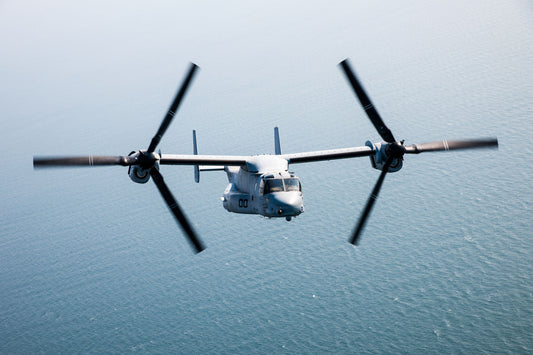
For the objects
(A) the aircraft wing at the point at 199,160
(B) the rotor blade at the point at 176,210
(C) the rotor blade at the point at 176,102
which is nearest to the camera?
(C) the rotor blade at the point at 176,102

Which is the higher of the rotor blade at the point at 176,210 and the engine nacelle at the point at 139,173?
the engine nacelle at the point at 139,173

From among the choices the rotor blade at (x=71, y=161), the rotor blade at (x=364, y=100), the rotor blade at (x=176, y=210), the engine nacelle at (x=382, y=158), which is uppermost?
the rotor blade at (x=364, y=100)

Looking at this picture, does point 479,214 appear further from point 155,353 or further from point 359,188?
point 155,353

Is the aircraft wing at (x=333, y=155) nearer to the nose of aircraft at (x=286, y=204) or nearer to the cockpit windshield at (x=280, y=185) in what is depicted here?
the cockpit windshield at (x=280, y=185)

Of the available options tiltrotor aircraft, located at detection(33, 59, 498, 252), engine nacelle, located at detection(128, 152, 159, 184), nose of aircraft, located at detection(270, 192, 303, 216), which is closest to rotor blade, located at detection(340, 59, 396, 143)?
tiltrotor aircraft, located at detection(33, 59, 498, 252)

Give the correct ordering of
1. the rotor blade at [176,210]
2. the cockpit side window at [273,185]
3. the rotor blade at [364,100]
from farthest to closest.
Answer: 1. the cockpit side window at [273,185]
2. the rotor blade at [364,100]
3. the rotor blade at [176,210]

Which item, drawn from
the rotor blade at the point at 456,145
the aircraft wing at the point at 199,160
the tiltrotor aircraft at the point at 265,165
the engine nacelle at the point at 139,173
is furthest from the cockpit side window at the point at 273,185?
the rotor blade at the point at 456,145

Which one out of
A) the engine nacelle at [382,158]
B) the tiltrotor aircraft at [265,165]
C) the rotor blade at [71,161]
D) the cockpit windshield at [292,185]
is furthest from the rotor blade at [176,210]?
the engine nacelle at [382,158]

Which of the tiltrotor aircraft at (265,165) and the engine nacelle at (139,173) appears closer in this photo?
the tiltrotor aircraft at (265,165)

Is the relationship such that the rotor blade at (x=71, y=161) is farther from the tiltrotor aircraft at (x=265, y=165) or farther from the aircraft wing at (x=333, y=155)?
the aircraft wing at (x=333, y=155)
